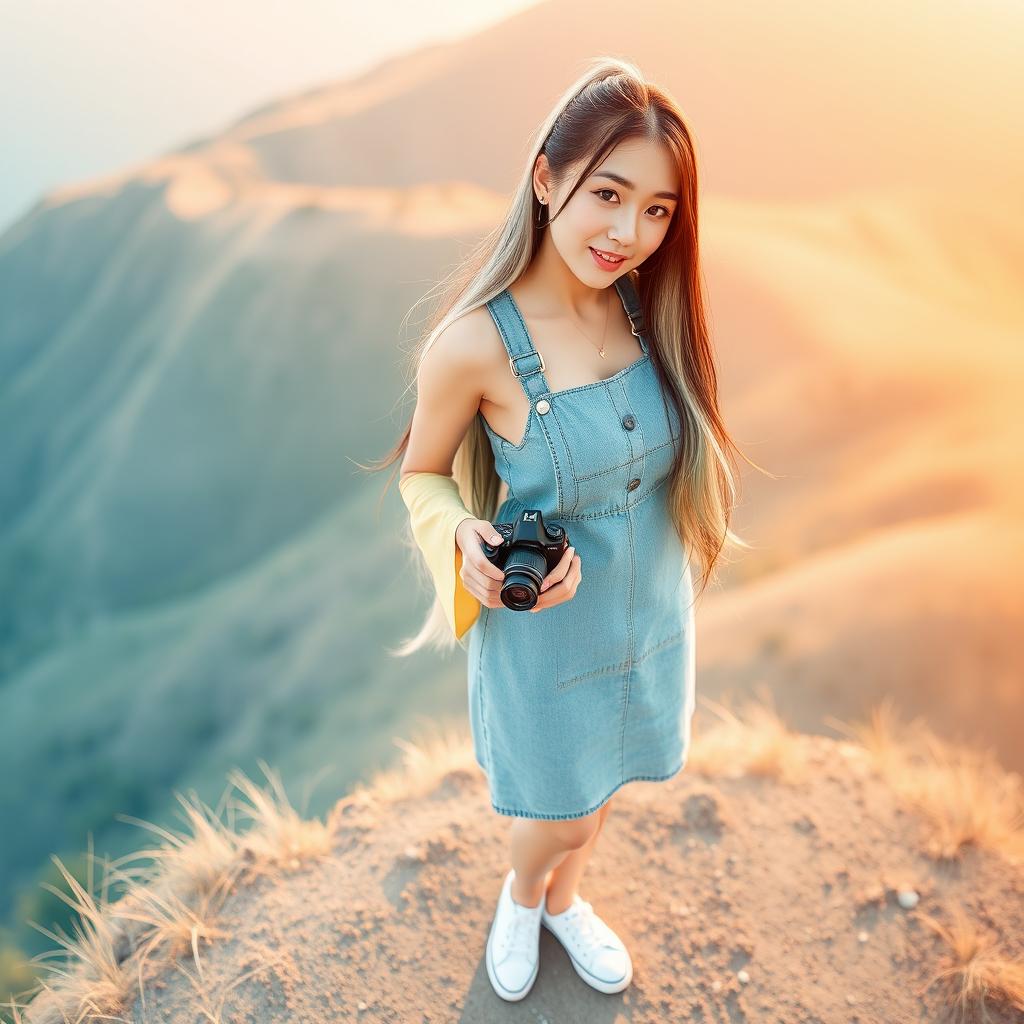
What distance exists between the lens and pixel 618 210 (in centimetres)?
189

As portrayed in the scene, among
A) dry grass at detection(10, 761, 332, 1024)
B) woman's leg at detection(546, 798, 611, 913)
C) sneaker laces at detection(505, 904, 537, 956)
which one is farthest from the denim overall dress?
dry grass at detection(10, 761, 332, 1024)

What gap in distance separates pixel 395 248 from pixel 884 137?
83.4 feet

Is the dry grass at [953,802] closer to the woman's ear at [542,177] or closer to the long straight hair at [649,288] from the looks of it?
the long straight hair at [649,288]

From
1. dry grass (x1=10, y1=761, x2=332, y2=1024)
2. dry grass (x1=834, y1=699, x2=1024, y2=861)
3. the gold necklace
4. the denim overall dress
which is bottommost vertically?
dry grass (x1=834, y1=699, x2=1024, y2=861)

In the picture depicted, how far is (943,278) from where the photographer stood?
2875cm

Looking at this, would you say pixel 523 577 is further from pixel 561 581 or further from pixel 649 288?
pixel 649 288

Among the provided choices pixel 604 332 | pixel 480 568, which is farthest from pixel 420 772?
pixel 604 332

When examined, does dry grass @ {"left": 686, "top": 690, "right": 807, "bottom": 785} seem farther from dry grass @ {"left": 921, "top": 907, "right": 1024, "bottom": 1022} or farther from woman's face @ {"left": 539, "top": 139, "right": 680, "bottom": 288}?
woman's face @ {"left": 539, "top": 139, "right": 680, "bottom": 288}

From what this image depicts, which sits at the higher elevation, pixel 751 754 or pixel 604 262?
pixel 604 262

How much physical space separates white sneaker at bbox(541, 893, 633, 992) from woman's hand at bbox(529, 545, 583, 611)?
150 centimetres

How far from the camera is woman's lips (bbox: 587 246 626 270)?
6.32ft

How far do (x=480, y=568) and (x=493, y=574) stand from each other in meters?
0.03

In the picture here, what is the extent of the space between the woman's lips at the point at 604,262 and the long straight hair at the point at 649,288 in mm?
130

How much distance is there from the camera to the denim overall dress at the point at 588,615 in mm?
1951
